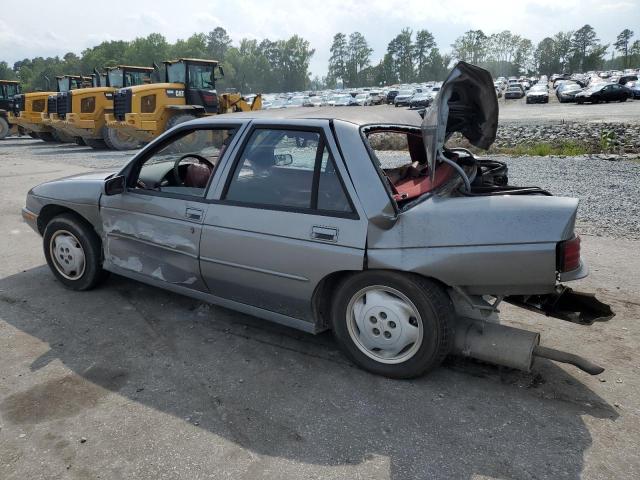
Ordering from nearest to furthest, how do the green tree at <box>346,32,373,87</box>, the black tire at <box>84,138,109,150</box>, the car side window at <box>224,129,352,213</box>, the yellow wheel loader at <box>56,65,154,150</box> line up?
the car side window at <box>224,129,352,213</box>, the yellow wheel loader at <box>56,65,154,150</box>, the black tire at <box>84,138,109,150</box>, the green tree at <box>346,32,373,87</box>

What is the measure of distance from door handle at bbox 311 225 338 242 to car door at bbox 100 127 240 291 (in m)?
0.93

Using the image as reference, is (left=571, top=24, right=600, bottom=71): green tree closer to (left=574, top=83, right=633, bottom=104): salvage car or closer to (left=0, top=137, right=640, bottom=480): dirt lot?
(left=574, top=83, right=633, bottom=104): salvage car

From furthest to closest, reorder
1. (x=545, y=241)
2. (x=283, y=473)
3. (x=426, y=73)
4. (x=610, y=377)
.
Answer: (x=426, y=73), (x=610, y=377), (x=545, y=241), (x=283, y=473)

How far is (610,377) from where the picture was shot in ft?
10.3

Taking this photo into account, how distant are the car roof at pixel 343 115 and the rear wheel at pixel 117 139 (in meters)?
16.3

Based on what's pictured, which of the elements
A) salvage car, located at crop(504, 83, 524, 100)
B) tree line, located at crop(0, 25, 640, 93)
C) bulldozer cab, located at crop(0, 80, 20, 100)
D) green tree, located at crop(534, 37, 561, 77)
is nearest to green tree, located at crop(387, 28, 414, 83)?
tree line, located at crop(0, 25, 640, 93)

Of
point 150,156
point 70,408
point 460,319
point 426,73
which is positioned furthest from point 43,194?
point 426,73

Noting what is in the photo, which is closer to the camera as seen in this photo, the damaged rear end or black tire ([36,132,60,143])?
the damaged rear end

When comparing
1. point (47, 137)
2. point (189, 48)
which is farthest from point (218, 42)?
point (47, 137)

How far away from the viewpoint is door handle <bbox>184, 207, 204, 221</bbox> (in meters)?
3.61

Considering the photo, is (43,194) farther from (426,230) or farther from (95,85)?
(95,85)

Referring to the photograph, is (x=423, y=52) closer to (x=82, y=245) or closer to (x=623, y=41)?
(x=623, y=41)

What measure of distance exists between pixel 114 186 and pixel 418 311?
2593 millimetres

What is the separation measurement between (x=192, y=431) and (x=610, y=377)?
2529 millimetres
